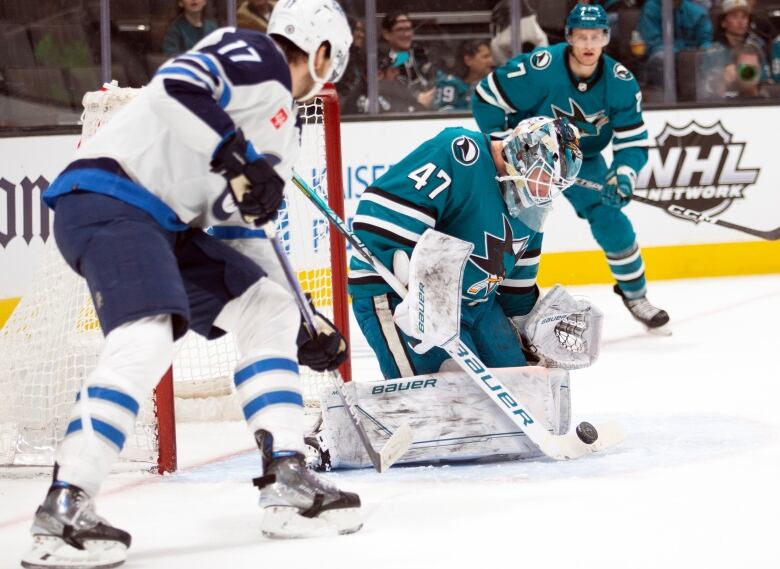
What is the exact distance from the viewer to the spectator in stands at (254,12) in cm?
603

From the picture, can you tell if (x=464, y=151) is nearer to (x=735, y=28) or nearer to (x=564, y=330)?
(x=564, y=330)

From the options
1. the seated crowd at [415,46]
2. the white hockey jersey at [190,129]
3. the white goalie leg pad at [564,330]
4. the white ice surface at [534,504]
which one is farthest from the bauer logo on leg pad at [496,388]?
the seated crowd at [415,46]

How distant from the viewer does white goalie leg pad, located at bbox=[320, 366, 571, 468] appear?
105 inches

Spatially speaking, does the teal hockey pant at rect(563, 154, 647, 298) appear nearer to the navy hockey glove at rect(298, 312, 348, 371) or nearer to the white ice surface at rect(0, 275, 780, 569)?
the white ice surface at rect(0, 275, 780, 569)

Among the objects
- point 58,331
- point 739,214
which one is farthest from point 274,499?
point 739,214

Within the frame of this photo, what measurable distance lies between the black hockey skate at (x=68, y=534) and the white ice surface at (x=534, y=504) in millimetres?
85

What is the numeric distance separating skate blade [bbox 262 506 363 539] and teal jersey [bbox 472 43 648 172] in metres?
2.86

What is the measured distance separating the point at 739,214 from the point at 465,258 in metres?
4.10

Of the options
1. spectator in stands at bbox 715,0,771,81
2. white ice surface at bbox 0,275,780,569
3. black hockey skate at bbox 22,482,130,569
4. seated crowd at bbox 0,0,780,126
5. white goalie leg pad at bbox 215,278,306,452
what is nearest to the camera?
black hockey skate at bbox 22,482,130,569

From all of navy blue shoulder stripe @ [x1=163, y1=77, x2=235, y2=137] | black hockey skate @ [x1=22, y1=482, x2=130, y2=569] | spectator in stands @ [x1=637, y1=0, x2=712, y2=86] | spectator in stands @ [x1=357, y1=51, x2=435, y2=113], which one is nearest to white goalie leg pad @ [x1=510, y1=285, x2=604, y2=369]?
navy blue shoulder stripe @ [x1=163, y1=77, x2=235, y2=137]

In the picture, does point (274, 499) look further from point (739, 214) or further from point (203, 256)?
point (739, 214)

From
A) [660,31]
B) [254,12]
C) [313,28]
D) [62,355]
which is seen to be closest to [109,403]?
[313,28]

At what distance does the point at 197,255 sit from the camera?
2180 millimetres

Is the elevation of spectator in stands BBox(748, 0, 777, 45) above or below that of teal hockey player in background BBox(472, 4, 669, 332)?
above
